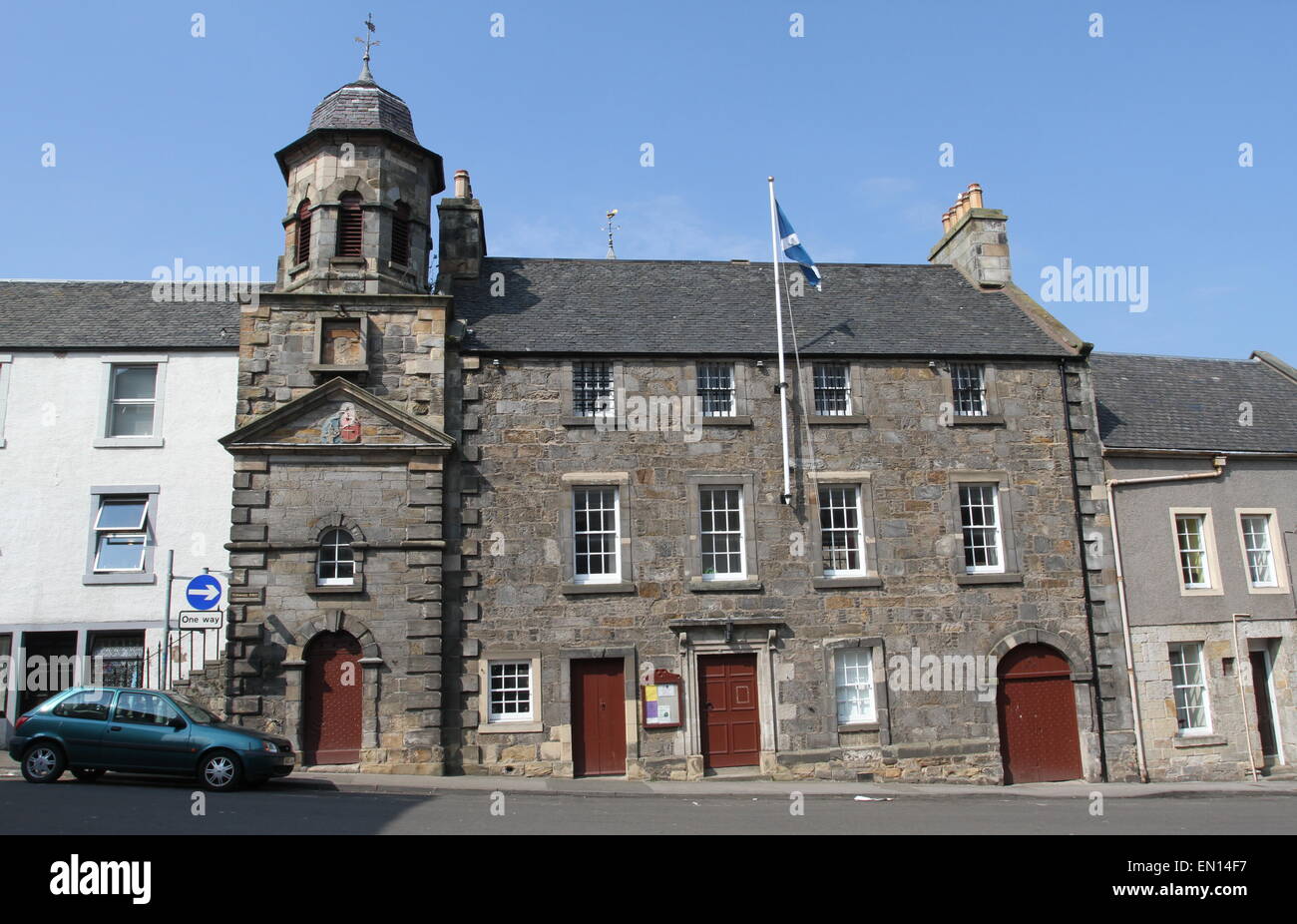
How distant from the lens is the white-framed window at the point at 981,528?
19.6m

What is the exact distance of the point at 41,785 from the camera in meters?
13.8

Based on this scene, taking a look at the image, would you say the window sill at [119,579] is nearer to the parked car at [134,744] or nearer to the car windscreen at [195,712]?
the parked car at [134,744]

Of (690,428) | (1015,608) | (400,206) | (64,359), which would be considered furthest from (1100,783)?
(64,359)

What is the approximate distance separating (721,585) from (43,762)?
11078mm

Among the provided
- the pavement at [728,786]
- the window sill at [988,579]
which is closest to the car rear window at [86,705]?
the pavement at [728,786]

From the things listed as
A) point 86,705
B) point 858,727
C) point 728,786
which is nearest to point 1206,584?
point 858,727

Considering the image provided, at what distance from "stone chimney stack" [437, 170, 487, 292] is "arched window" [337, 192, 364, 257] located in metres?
1.92

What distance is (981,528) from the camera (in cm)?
1967

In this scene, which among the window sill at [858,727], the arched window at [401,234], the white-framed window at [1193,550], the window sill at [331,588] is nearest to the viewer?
the window sill at [331,588]

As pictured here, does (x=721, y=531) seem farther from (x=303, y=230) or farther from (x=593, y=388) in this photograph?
(x=303, y=230)

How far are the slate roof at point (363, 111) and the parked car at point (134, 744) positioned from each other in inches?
452

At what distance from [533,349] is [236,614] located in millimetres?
7081

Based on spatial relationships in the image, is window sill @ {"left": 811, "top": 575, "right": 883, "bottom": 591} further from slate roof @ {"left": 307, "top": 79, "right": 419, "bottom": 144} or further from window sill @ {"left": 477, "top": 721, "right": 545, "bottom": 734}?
slate roof @ {"left": 307, "top": 79, "right": 419, "bottom": 144}

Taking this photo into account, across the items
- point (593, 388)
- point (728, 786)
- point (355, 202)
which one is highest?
point (355, 202)
